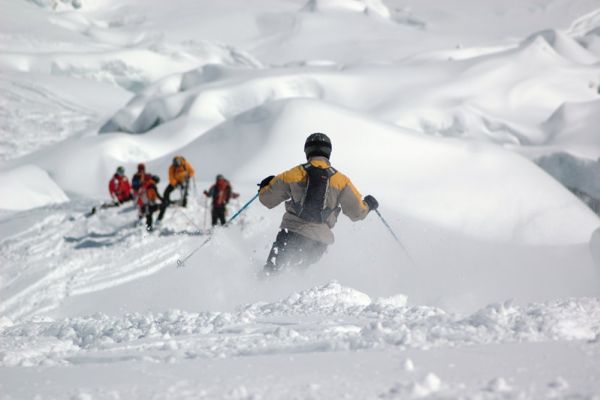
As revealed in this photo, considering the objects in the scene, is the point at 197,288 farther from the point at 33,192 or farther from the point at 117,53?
the point at 117,53

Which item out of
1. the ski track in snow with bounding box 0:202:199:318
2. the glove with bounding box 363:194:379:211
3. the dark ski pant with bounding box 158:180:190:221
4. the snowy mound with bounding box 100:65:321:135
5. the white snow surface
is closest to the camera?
the white snow surface

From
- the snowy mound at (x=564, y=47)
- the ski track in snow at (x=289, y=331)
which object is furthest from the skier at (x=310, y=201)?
the snowy mound at (x=564, y=47)

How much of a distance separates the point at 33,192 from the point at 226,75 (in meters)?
19.0

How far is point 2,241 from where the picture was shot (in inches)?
583

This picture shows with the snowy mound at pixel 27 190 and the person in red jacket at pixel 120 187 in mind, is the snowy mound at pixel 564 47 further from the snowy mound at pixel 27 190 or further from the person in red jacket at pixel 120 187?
the person in red jacket at pixel 120 187

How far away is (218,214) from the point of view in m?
13.9

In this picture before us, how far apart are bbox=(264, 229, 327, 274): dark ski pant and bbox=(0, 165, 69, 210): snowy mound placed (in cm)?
1848

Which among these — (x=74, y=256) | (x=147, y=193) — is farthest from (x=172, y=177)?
(x=74, y=256)

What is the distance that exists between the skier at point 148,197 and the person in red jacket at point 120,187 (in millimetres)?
Answer: 1381

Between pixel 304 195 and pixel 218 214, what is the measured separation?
7923 millimetres

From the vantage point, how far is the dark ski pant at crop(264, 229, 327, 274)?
21.2 ft

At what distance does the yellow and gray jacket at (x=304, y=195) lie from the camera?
6.05 m

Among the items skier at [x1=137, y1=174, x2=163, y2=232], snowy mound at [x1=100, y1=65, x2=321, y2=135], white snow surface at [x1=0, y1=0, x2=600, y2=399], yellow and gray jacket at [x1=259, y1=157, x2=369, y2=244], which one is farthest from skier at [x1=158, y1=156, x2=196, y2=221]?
snowy mound at [x1=100, y1=65, x2=321, y2=135]

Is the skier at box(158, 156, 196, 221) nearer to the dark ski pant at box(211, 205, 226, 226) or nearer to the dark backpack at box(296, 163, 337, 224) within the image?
the dark ski pant at box(211, 205, 226, 226)
